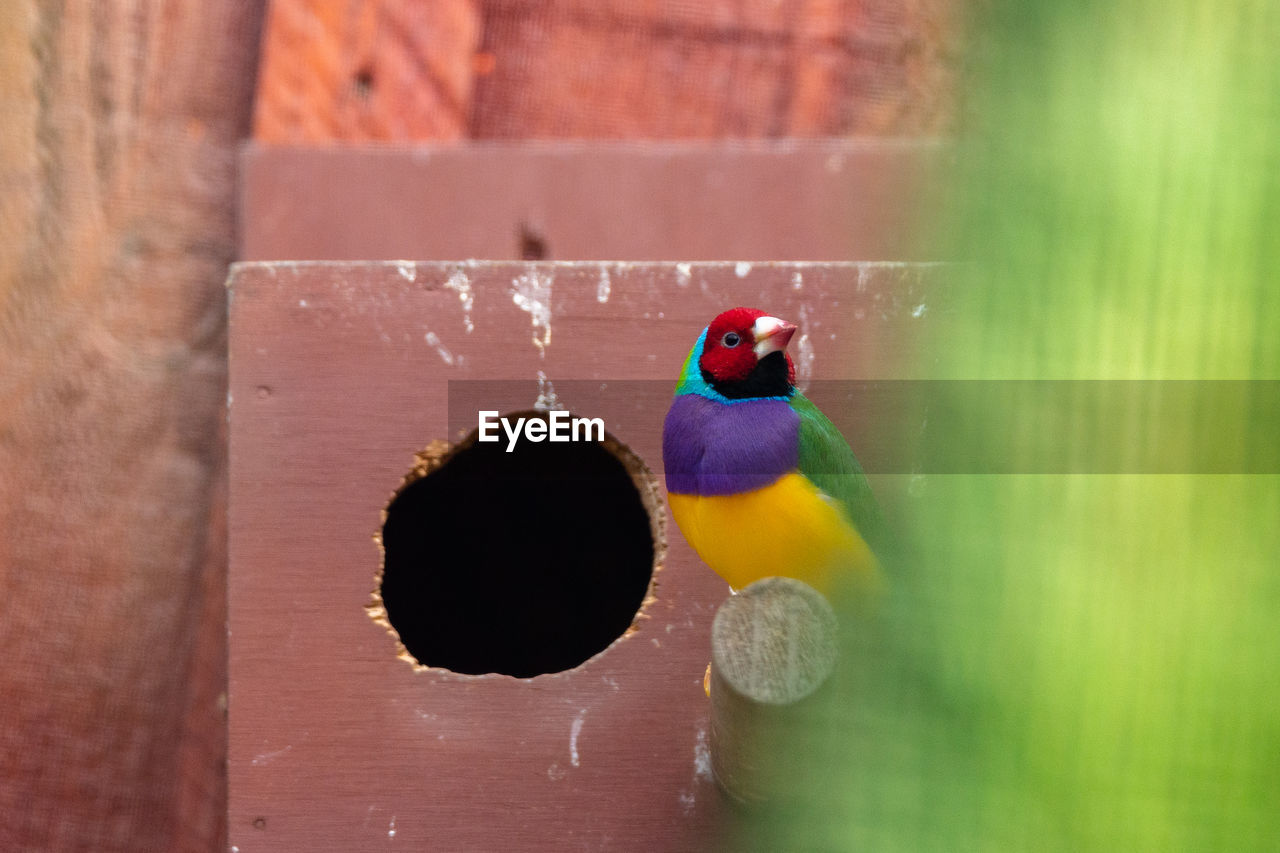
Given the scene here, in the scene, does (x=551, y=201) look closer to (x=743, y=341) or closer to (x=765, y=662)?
(x=743, y=341)

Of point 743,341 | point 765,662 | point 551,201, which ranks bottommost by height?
point 765,662

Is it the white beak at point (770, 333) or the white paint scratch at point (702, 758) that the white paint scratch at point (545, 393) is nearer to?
the white beak at point (770, 333)

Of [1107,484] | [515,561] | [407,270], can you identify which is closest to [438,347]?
[407,270]

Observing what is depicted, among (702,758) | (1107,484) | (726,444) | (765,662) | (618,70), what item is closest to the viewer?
(1107,484)

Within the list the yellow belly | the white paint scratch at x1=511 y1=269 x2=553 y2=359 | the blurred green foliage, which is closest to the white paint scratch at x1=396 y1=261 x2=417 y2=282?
Answer: the white paint scratch at x1=511 y1=269 x2=553 y2=359

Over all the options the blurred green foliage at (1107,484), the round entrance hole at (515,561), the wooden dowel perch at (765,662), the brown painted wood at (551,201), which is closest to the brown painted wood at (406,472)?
the brown painted wood at (551,201)

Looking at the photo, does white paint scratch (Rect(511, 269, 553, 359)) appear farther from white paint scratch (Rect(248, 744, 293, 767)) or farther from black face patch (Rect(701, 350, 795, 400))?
white paint scratch (Rect(248, 744, 293, 767))

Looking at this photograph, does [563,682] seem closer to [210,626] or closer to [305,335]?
[305,335]
